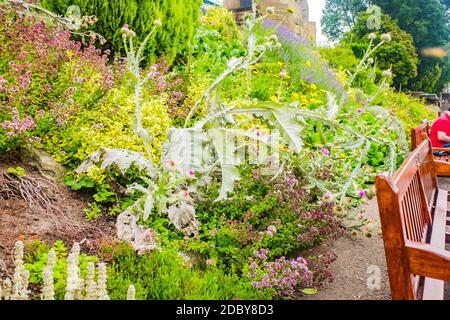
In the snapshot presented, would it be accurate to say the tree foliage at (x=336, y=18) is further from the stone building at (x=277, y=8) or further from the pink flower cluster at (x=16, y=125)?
the pink flower cluster at (x=16, y=125)

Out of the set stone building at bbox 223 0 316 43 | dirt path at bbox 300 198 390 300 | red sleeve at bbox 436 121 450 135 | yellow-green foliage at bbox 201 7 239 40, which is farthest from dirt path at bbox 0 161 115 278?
stone building at bbox 223 0 316 43

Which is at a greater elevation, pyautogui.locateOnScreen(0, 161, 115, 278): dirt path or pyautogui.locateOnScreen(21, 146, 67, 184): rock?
pyautogui.locateOnScreen(21, 146, 67, 184): rock

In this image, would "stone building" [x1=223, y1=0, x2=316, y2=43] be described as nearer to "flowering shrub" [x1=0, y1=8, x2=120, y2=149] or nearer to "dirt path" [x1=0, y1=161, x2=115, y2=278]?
"flowering shrub" [x1=0, y1=8, x2=120, y2=149]

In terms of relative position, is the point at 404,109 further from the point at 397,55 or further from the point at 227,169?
the point at 227,169

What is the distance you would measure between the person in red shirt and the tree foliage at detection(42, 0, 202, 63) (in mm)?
3828

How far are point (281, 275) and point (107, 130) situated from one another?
6.82ft

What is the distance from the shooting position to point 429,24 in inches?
870

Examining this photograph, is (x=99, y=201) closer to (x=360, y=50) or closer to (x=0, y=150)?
(x=0, y=150)

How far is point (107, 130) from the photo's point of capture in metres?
3.99

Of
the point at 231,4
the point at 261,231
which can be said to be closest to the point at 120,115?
the point at 261,231

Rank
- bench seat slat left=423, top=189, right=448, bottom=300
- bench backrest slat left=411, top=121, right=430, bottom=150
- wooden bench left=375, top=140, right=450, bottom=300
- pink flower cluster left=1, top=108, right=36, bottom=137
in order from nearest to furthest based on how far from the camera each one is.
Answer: wooden bench left=375, top=140, right=450, bottom=300 < bench seat slat left=423, top=189, right=448, bottom=300 < pink flower cluster left=1, top=108, right=36, bottom=137 < bench backrest slat left=411, top=121, right=430, bottom=150

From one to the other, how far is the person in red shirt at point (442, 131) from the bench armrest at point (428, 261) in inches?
204

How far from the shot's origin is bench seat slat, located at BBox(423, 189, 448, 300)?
204 cm

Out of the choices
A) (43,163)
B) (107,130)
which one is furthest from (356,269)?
(43,163)
